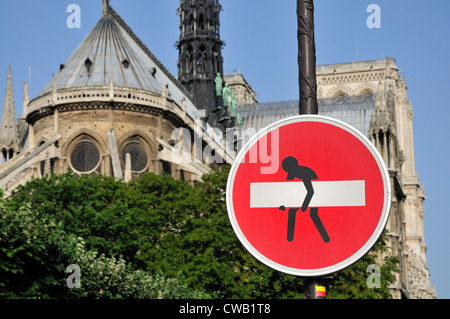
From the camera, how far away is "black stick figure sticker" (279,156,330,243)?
462cm

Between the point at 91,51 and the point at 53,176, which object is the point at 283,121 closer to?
the point at 53,176

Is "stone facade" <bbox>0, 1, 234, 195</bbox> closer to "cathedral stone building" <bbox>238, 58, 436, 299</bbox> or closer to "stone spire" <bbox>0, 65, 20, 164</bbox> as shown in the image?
"stone spire" <bbox>0, 65, 20, 164</bbox>

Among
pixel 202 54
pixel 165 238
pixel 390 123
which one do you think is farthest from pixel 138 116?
pixel 390 123

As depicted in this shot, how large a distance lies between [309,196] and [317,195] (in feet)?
0.15

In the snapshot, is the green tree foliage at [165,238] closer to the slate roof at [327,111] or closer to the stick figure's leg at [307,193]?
the stick figure's leg at [307,193]

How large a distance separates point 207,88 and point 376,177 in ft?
252

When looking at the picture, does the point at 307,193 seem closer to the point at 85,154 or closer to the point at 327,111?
the point at 85,154

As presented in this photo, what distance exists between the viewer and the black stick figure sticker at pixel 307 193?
15.1ft

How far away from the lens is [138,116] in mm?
60250

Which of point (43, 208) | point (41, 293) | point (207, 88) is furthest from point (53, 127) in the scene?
point (41, 293)

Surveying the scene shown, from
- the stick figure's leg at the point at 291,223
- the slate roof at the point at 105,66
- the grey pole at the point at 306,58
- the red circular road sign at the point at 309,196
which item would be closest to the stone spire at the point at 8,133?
the slate roof at the point at 105,66

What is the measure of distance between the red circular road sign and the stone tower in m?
75.6

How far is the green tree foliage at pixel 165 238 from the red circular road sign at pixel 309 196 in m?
27.3

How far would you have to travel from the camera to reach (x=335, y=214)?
4.63 metres
